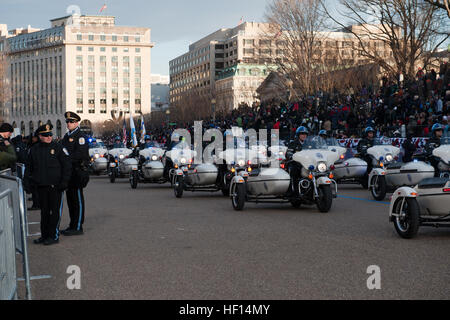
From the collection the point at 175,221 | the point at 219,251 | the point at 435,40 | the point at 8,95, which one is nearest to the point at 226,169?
the point at 175,221

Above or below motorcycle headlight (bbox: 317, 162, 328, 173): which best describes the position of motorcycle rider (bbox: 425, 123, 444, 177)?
above

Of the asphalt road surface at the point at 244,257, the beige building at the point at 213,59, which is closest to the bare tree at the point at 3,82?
the asphalt road surface at the point at 244,257

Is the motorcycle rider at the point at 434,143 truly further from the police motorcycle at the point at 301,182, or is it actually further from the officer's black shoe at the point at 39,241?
the officer's black shoe at the point at 39,241

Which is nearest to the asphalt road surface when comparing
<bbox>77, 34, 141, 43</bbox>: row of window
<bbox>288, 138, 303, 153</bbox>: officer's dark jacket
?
<bbox>288, 138, 303, 153</bbox>: officer's dark jacket

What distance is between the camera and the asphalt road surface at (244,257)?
6.39 meters

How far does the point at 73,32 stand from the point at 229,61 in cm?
4875

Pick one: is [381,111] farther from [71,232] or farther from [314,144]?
[71,232]

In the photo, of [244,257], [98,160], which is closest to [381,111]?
[98,160]

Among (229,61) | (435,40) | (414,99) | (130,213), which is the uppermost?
(229,61)

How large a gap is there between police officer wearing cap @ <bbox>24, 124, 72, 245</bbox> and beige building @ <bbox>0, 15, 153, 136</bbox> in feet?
580

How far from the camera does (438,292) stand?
243 inches

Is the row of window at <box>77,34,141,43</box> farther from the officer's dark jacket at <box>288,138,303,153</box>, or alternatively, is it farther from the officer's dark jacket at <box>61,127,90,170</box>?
the officer's dark jacket at <box>61,127,90,170</box>

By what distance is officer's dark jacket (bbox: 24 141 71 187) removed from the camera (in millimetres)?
9766
